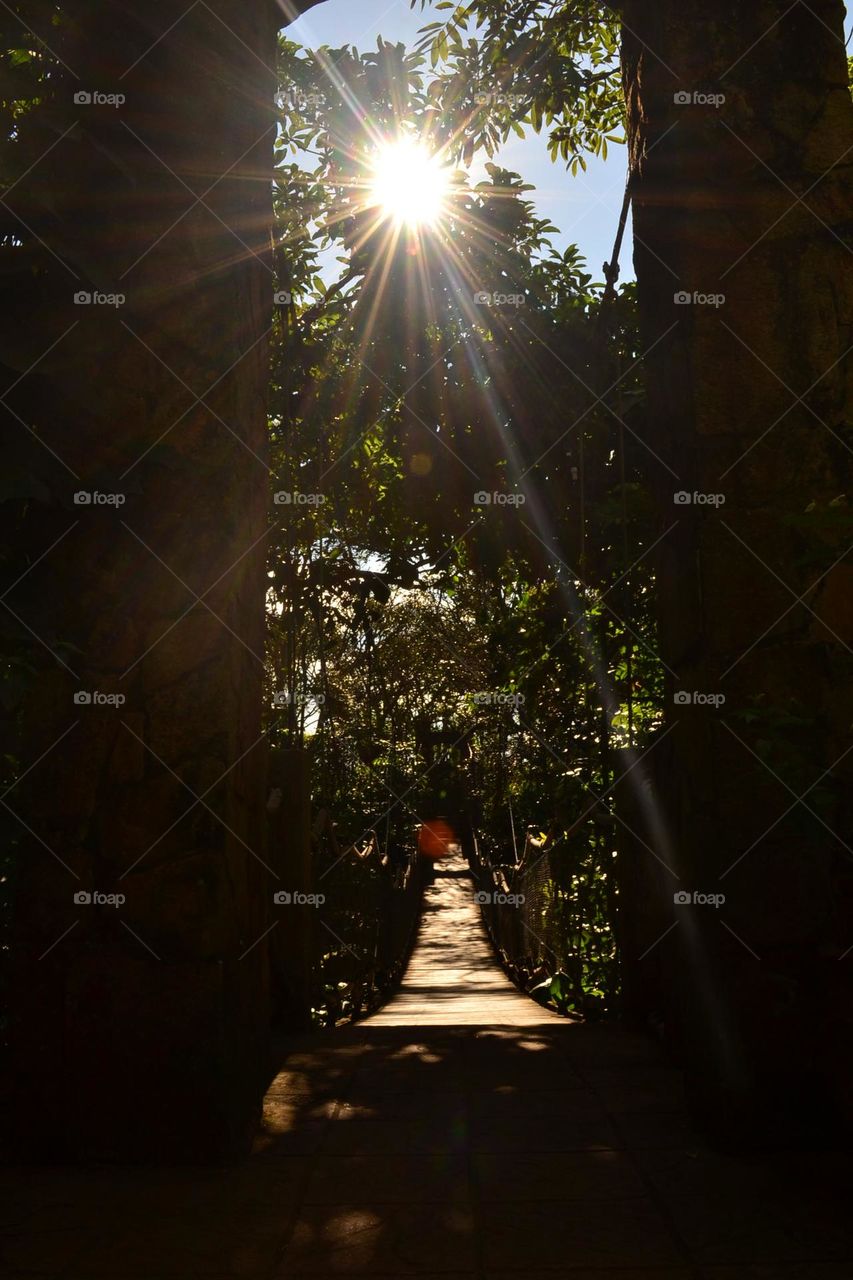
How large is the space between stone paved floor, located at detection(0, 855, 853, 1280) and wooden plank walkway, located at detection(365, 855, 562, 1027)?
1604 millimetres

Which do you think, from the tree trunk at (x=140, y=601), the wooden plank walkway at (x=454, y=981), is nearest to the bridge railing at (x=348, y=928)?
the wooden plank walkway at (x=454, y=981)

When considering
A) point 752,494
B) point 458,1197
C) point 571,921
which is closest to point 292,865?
point 571,921

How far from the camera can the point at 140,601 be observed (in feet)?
9.83

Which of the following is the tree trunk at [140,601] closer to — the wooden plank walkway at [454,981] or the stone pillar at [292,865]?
the stone pillar at [292,865]

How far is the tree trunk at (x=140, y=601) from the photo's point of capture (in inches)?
110

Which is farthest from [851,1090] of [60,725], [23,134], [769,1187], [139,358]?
[23,134]

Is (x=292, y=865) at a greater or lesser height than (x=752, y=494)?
lesser

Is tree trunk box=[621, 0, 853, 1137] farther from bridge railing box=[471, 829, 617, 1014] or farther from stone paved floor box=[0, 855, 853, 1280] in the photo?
bridge railing box=[471, 829, 617, 1014]

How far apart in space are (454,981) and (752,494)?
27.2 ft

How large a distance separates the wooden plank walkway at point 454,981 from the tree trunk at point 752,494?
2.06 metres

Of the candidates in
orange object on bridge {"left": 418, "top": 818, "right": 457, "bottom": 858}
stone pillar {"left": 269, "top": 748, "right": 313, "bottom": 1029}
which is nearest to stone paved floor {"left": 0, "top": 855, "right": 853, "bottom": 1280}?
stone pillar {"left": 269, "top": 748, "right": 313, "bottom": 1029}

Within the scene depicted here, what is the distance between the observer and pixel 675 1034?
3709mm

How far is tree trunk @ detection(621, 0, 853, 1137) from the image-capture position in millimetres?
2861

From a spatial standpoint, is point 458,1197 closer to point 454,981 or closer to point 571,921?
point 571,921
